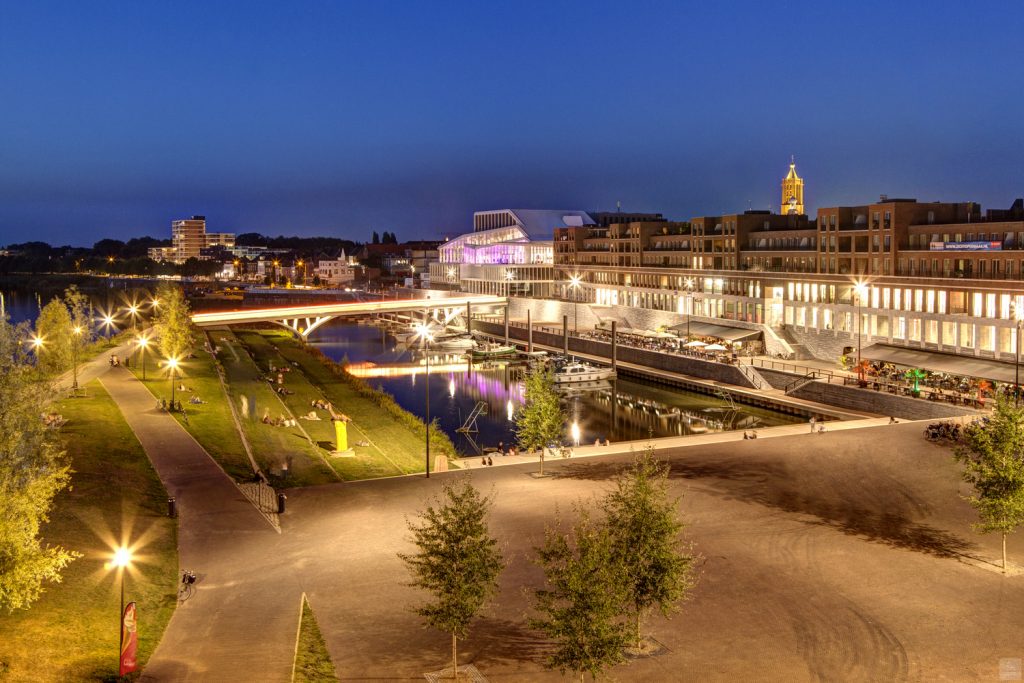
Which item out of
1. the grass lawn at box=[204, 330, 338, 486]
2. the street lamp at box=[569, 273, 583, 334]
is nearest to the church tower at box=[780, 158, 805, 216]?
the street lamp at box=[569, 273, 583, 334]

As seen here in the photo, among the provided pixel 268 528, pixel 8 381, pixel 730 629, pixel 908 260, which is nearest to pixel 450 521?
pixel 730 629

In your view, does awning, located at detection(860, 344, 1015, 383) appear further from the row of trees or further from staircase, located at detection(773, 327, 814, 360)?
the row of trees

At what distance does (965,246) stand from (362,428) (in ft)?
127

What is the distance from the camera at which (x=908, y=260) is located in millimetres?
58500

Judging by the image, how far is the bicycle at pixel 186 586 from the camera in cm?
2025

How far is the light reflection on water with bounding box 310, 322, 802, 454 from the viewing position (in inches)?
1989

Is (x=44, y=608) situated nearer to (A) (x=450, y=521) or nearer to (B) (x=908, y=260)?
(A) (x=450, y=521)

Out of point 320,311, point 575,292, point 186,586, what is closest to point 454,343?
point 320,311

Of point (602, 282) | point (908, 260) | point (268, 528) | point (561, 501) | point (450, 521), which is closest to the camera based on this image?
point (450, 521)

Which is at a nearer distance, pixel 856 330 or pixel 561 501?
pixel 561 501

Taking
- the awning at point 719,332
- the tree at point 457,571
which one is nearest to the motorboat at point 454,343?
the awning at point 719,332

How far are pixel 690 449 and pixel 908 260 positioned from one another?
30965 millimetres

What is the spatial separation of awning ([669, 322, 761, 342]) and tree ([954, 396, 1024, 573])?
157 ft

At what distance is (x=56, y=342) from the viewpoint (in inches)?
2005
